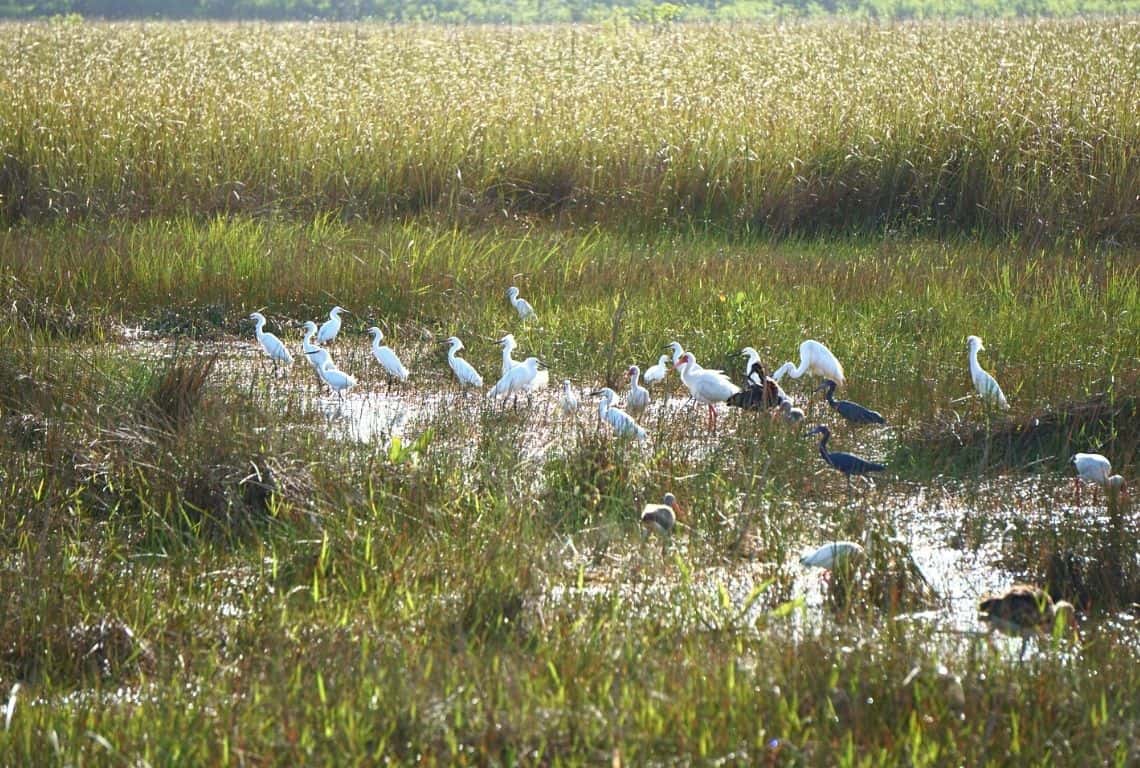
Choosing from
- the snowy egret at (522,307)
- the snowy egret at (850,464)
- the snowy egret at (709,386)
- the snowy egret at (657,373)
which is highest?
the snowy egret at (850,464)

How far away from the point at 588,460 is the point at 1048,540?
1.71 meters

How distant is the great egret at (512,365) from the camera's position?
693cm

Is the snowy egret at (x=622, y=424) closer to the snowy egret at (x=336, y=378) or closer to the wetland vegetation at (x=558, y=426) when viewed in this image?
the wetland vegetation at (x=558, y=426)

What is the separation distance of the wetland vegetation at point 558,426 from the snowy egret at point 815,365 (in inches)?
5.8

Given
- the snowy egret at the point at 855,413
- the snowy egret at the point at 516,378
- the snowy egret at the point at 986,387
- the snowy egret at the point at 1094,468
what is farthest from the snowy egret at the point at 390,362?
the snowy egret at the point at 1094,468

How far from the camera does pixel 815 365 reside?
6.82 meters

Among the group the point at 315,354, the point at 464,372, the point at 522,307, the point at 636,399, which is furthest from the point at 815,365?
the point at 315,354

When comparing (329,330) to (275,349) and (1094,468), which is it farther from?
(1094,468)

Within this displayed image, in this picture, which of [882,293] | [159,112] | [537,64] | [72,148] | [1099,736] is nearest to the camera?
[1099,736]

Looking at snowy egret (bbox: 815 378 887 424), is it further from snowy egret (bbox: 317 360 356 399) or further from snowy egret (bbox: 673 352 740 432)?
snowy egret (bbox: 317 360 356 399)

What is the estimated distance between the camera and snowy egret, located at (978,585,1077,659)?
399 cm

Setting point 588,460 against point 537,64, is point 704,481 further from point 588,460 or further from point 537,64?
point 537,64

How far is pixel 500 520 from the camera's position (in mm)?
4879

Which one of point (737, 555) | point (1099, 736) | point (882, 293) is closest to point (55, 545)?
point (737, 555)
